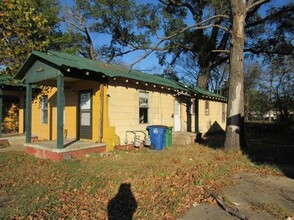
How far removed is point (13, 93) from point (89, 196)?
13.0 metres

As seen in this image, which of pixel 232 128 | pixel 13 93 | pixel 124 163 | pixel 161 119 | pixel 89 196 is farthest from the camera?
pixel 13 93

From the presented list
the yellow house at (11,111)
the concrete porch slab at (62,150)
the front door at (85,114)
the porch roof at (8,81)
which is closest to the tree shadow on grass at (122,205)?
the concrete porch slab at (62,150)

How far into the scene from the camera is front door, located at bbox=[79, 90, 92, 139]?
10.7 m

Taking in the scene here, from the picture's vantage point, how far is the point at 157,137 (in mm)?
11195

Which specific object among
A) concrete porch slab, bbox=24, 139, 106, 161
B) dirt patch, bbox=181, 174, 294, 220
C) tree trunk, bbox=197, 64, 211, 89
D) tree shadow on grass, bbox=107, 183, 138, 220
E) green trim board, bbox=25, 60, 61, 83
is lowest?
tree shadow on grass, bbox=107, 183, 138, 220

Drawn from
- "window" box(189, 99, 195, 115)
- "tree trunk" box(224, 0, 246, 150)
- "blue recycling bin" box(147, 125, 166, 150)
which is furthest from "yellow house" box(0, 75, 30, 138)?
"tree trunk" box(224, 0, 246, 150)

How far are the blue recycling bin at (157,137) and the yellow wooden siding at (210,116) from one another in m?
7.06

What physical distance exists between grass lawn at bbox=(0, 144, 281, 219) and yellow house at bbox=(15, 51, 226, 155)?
5.54ft

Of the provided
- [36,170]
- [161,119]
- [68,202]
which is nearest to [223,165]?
[68,202]

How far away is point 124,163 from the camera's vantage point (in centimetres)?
783

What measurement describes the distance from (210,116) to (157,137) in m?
9.33

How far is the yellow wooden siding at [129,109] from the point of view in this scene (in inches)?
414

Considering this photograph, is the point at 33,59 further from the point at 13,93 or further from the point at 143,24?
the point at 143,24

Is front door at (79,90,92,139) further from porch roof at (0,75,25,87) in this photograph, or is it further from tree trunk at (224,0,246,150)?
tree trunk at (224,0,246,150)
